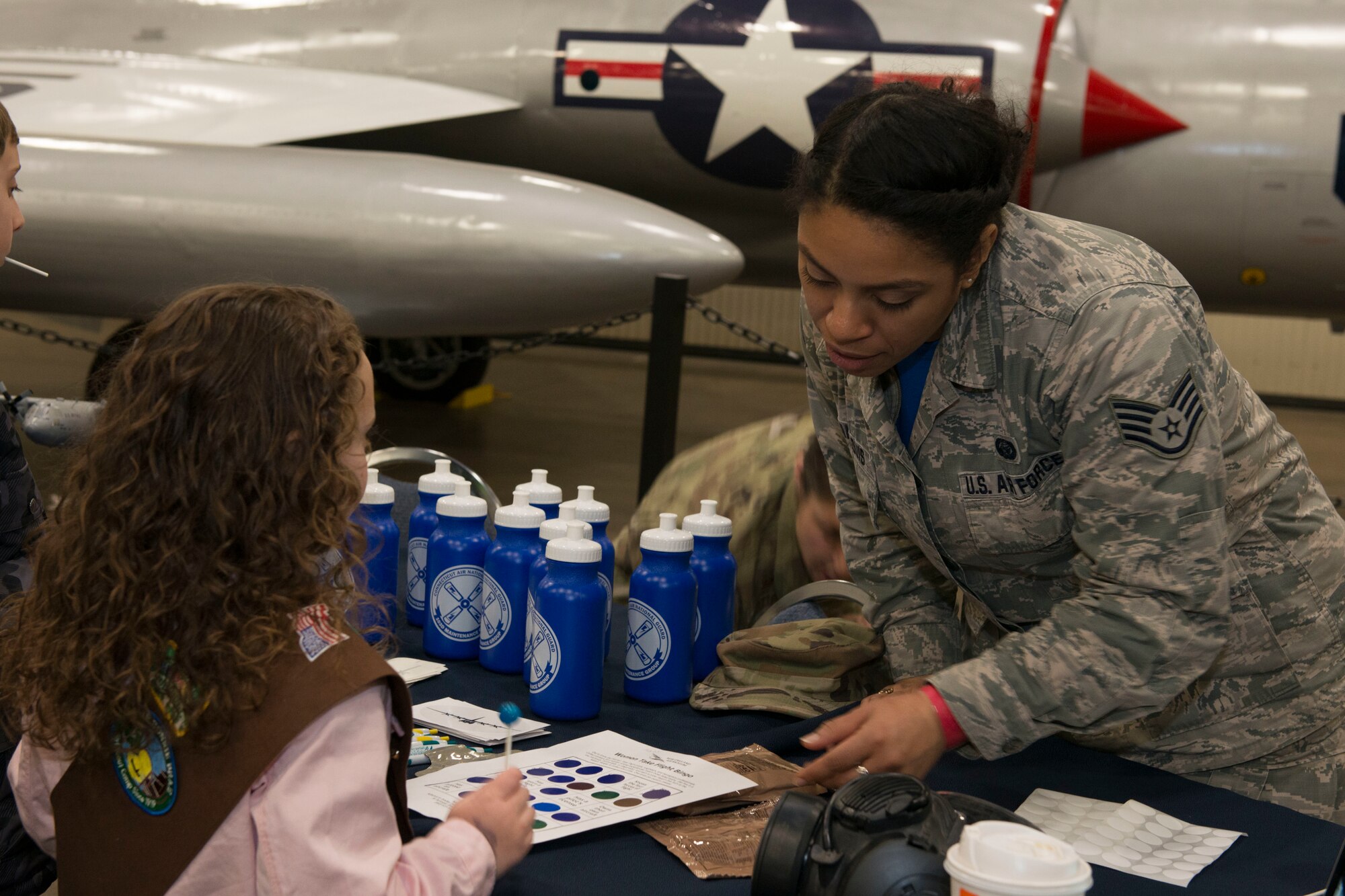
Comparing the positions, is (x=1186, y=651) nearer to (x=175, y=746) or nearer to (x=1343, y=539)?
(x=1343, y=539)

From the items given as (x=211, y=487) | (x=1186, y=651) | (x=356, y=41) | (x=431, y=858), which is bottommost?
(x=431, y=858)

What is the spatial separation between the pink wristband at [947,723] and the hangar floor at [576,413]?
334 centimetres

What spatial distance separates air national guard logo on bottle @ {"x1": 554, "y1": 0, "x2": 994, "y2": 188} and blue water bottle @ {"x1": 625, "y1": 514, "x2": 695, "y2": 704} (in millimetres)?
3703

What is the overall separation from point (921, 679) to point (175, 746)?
0.75m

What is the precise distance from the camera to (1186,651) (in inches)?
48.5

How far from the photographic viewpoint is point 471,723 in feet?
4.65

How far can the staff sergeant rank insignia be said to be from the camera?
1191 millimetres

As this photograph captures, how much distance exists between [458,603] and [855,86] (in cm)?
392

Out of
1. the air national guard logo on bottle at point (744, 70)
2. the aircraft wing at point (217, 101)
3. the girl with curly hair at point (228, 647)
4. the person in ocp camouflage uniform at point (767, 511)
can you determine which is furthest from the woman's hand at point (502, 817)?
the aircraft wing at point (217, 101)

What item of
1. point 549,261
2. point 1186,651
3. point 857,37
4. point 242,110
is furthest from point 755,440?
point 242,110

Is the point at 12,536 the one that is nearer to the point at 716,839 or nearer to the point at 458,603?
the point at 458,603

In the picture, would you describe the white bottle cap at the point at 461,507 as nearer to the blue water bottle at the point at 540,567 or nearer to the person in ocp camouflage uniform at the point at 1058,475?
the blue water bottle at the point at 540,567

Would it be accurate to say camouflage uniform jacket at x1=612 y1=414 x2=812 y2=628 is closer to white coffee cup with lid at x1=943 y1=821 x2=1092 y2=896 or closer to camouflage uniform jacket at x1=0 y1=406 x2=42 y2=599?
camouflage uniform jacket at x1=0 y1=406 x2=42 y2=599

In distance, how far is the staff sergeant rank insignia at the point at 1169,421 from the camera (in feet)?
3.91
